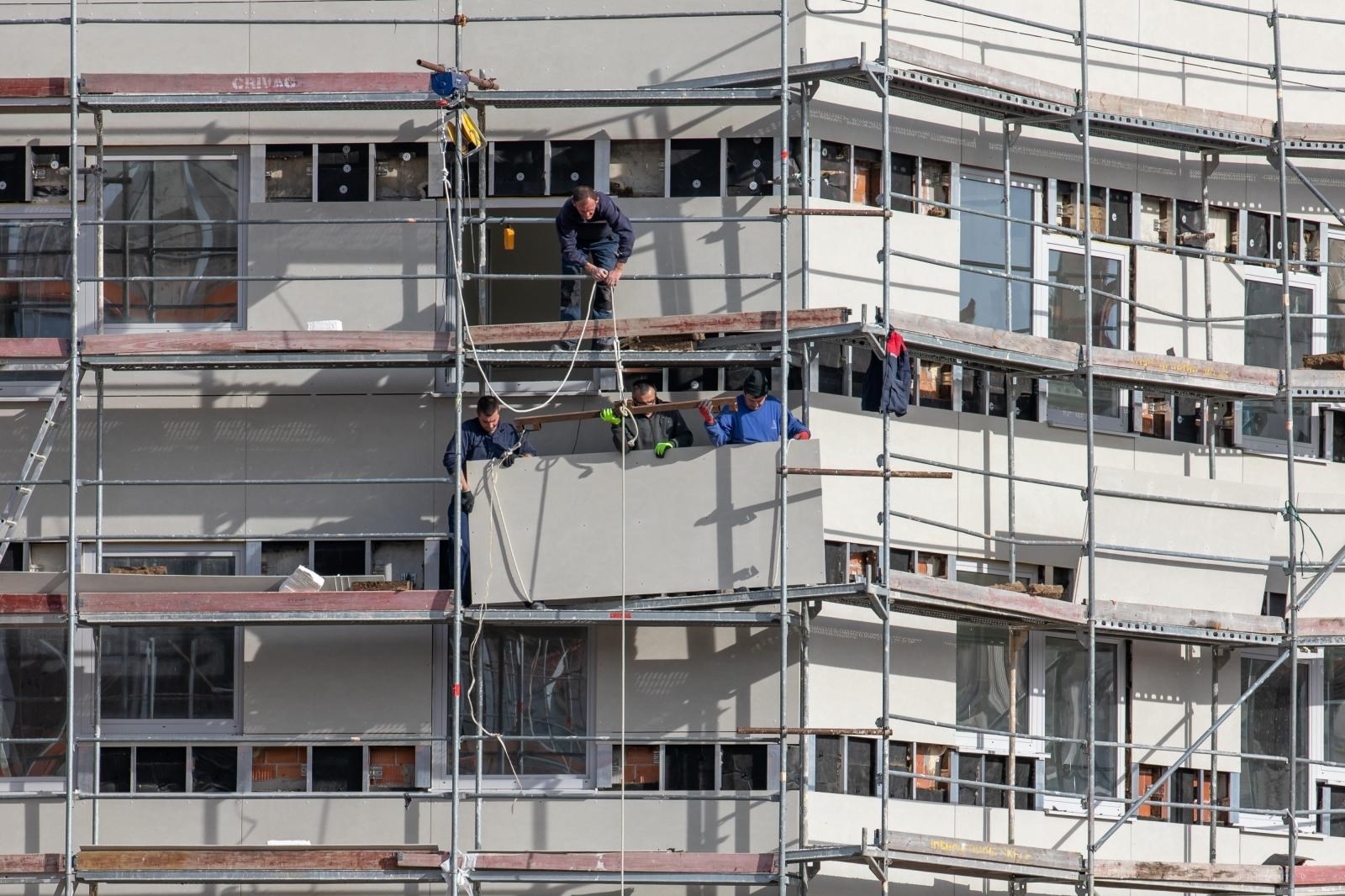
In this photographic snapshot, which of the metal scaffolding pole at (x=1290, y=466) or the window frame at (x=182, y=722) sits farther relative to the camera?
the metal scaffolding pole at (x=1290, y=466)

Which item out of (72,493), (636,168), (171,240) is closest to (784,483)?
(636,168)

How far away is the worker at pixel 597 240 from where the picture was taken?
15.9 meters

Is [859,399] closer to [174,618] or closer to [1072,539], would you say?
[1072,539]

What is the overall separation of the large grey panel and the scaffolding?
17 cm

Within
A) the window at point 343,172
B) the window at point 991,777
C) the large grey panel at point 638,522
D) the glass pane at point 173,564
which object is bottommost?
the window at point 991,777

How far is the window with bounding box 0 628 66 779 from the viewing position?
1642 cm

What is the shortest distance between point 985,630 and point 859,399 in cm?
192

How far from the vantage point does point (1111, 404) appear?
57.8 ft

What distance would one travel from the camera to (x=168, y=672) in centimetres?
1652

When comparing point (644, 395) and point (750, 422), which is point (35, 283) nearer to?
point (644, 395)

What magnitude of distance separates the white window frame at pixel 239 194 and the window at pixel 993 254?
4.84 m

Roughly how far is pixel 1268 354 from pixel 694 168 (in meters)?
4.87

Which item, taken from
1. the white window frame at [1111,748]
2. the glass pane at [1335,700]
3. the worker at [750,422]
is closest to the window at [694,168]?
the worker at [750,422]

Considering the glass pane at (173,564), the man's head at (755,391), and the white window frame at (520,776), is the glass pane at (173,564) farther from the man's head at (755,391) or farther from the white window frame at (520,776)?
the man's head at (755,391)
